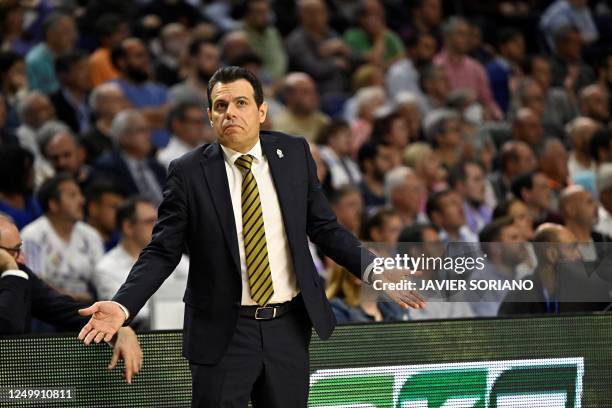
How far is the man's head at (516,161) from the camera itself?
10289 mm

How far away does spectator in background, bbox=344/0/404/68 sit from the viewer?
42.3 ft

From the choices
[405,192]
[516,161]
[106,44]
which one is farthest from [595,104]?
[106,44]

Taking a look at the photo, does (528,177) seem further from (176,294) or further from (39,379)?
(39,379)

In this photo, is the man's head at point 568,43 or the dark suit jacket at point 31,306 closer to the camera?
the dark suit jacket at point 31,306

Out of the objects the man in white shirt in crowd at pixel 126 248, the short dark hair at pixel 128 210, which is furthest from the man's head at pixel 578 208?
the short dark hair at pixel 128 210

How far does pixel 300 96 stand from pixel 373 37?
9.75 feet

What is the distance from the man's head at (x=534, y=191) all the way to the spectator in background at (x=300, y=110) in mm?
1889

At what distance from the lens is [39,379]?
4.27 meters

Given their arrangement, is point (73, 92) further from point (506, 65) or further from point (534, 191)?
point (506, 65)

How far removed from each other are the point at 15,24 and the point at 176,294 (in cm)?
504

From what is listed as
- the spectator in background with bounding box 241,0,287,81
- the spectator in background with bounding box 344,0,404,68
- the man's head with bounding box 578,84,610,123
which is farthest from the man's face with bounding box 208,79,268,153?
the spectator in background with bounding box 344,0,404,68

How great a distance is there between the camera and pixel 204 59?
1046 centimetres

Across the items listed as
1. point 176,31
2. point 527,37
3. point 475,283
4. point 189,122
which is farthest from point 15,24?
point 475,283

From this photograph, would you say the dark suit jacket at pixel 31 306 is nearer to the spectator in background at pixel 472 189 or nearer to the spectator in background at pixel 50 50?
the spectator in background at pixel 472 189
